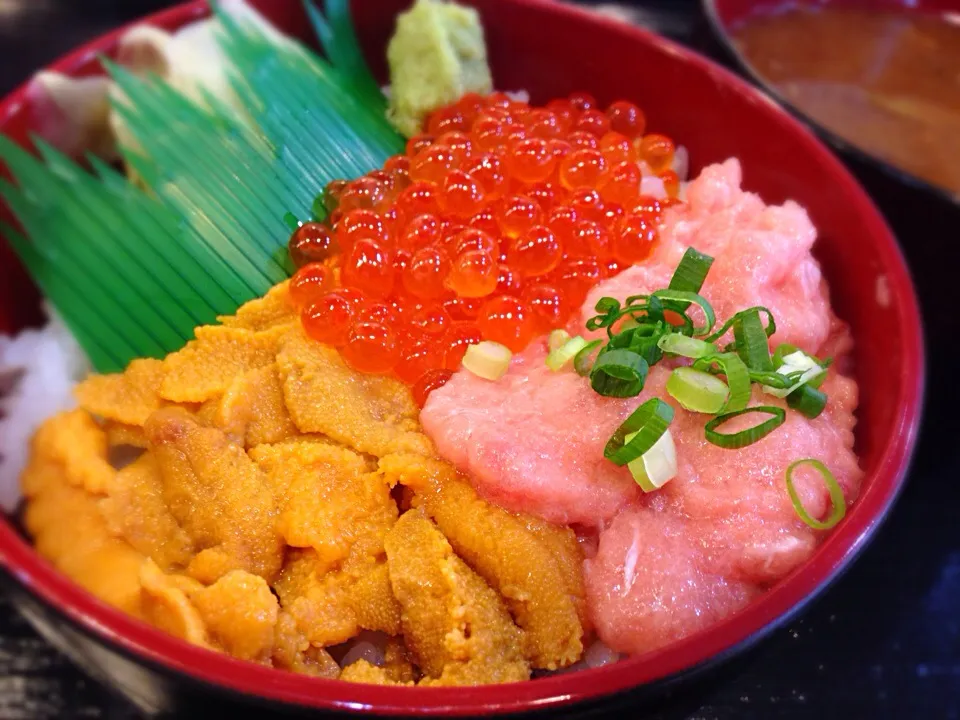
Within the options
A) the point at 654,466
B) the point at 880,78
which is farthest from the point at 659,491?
the point at 880,78

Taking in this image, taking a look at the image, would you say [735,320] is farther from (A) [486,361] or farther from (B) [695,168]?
(B) [695,168]

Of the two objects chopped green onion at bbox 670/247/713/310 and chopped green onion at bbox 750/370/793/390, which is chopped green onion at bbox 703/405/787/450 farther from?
chopped green onion at bbox 670/247/713/310

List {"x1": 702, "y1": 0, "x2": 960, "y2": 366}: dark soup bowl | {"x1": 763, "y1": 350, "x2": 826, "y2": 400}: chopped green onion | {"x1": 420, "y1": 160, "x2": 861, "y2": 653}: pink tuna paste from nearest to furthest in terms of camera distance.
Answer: {"x1": 420, "y1": 160, "x2": 861, "y2": 653}: pink tuna paste, {"x1": 763, "y1": 350, "x2": 826, "y2": 400}: chopped green onion, {"x1": 702, "y1": 0, "x2": 960, "y2": 366}: dark soup bowl

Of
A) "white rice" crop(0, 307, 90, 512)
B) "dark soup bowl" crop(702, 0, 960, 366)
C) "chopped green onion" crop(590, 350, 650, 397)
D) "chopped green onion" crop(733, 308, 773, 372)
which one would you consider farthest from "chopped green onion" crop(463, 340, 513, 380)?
"dark soup bowl" crop(702, 0, 960, 366)

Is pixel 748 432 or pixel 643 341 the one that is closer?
pixel 748 432

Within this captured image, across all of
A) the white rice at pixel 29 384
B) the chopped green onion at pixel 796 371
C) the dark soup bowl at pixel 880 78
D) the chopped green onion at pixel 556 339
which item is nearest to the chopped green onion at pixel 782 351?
the chopped green onion at pixel 796 371

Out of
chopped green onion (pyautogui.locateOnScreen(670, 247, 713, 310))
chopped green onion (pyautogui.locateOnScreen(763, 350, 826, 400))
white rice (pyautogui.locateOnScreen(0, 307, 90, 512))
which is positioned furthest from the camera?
white rice (pyautogui.locateOnScreen(0, 307, 90, 512))

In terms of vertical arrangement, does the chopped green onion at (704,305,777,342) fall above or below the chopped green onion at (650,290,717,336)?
below
